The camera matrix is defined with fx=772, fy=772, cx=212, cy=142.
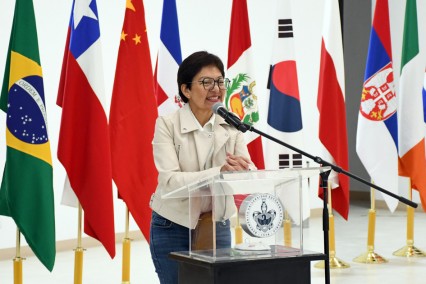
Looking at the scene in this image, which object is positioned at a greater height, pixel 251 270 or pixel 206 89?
pixel 206 89

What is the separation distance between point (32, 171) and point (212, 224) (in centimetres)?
219

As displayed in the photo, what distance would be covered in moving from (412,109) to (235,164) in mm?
4606

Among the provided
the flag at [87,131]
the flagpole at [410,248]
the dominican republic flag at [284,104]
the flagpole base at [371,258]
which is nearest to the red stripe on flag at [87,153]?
the flag at [87,131]

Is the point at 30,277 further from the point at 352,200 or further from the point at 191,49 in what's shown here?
the point at 352,200

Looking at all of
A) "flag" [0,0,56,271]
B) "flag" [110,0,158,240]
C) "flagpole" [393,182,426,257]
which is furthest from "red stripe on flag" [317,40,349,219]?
"flag" [0,0,56,271]

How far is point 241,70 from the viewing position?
6719mm

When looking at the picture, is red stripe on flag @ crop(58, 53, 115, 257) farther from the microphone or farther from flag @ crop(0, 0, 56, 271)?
the microphone

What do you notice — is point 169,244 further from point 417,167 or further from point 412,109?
point 412,109

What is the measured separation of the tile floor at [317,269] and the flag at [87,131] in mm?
1507

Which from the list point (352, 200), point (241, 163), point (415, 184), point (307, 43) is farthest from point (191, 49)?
point (241, 163)

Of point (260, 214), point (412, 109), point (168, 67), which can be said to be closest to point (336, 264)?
point (412, 109)

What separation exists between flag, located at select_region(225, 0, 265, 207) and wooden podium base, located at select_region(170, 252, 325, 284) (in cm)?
387

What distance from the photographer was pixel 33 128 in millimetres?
4730

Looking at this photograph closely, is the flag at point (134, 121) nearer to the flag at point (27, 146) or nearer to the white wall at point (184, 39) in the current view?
the white wall at point (184, 39)
